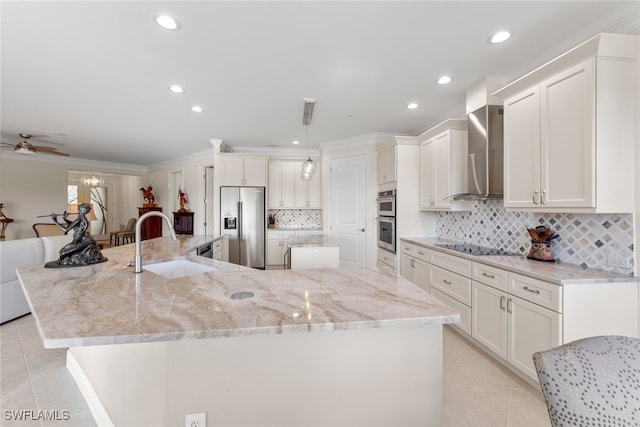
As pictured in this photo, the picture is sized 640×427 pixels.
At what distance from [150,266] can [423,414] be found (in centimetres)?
218

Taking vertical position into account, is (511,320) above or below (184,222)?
below

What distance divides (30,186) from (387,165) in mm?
7838

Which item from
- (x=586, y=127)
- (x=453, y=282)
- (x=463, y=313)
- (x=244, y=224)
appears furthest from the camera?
(x=244, y=224)

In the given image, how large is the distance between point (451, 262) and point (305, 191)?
3530 mm

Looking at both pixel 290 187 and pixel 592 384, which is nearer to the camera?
pixel 592 384

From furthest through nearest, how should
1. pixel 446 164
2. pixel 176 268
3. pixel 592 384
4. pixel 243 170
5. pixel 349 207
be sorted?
pixel 243 170
pixel 349 207
pixel 446 164
pixel 176 268
pixel 592 384

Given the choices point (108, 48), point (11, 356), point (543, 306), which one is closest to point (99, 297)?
point (108, 48)

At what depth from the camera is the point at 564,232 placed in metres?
2.08

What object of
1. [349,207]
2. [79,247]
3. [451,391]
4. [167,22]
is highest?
[167,22]

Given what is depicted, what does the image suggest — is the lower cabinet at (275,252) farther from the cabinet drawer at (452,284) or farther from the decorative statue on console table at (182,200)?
the cabinet drawer at (452,284)

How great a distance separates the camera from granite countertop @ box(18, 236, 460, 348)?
886 mm

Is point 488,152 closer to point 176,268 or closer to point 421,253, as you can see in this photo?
point 421,253

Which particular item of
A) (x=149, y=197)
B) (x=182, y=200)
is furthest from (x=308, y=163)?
(x=149, y=197)

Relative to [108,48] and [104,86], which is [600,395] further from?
[104,86]
